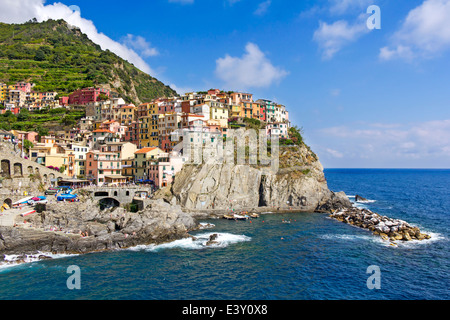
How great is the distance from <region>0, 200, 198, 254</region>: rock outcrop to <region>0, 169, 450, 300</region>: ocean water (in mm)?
2610

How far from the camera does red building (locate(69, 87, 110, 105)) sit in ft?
403

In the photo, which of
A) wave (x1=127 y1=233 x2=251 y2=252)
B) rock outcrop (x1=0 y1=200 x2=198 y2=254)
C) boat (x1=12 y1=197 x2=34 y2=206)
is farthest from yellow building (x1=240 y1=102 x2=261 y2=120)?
boat (x1=12 y1=197 x2=34 y2=206)

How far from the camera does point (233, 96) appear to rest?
364ft

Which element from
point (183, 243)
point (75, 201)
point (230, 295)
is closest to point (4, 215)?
point (75, 201)

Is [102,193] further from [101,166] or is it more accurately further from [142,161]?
[142,161]

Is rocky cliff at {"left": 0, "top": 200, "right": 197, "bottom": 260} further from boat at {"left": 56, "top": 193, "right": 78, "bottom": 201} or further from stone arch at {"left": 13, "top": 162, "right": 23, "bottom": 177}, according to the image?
stone arch at {"left": 13, "top": 162, "right": 23, "bottom": 177}

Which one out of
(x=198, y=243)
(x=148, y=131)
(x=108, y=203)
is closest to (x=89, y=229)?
(x=108, y=203)

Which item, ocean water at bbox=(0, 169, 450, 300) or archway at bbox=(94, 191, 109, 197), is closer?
ocean water at bbox=(0, 169, 450, 300)

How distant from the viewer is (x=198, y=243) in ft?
159

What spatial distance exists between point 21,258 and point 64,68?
148m

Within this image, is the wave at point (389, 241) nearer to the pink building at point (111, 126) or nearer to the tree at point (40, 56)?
the pink building at point (111, 126)

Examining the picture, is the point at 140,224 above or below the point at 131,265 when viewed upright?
above

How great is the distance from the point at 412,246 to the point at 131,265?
43.9 meters
